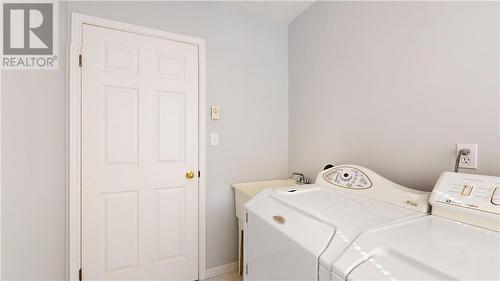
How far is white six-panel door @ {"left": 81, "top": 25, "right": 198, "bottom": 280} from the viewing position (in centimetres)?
165

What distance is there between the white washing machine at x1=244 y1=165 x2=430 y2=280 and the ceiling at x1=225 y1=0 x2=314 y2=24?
1573 millimetres

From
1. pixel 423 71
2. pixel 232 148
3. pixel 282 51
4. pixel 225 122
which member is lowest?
pixel 232 148

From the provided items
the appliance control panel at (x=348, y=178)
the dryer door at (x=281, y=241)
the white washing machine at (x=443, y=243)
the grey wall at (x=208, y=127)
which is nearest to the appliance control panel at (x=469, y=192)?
the white washing machine at (x=443, y=243)

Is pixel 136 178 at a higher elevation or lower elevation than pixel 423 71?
lower

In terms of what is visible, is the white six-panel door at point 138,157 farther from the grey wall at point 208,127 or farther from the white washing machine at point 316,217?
the white washing machine at point 316,217

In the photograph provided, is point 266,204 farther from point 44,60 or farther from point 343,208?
point 44,60

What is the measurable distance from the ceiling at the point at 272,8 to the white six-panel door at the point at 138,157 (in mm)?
637

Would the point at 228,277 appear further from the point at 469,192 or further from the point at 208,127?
the point at 469,192

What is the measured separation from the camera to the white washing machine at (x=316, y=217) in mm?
846

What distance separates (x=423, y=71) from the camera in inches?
48.8

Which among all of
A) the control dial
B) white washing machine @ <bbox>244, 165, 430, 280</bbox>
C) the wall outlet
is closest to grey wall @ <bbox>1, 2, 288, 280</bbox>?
white washing machine @ <bbox>244, 165, 430, 280</bbox>

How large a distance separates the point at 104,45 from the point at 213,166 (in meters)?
1.26

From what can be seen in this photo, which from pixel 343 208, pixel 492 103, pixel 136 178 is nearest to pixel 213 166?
pixel 136 178

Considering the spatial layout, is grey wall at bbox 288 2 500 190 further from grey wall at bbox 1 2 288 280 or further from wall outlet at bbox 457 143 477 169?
grey wall at bbox 1 2 288 280
